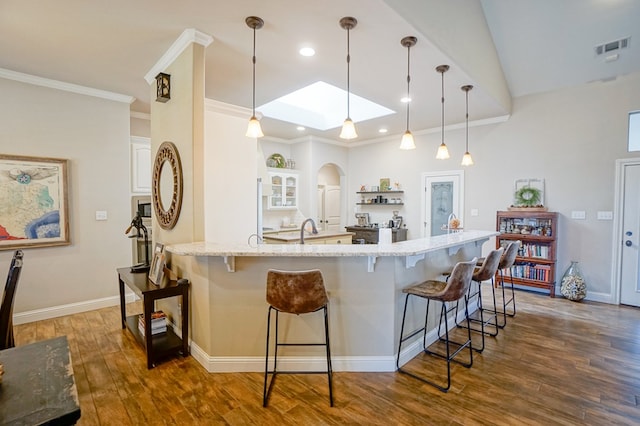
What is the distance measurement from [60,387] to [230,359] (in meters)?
1.62

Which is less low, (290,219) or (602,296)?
(290,219)

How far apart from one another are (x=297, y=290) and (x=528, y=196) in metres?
4.48

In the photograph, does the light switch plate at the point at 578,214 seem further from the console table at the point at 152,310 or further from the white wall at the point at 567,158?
the console table at the point at 152,310

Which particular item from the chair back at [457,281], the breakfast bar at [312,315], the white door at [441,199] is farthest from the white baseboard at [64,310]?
the white door at [441,199]

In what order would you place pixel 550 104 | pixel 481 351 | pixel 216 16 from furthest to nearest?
pixel 550 104 < pixel 481 351 < pixel 216 16

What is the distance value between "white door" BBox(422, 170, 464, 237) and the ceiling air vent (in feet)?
7.78

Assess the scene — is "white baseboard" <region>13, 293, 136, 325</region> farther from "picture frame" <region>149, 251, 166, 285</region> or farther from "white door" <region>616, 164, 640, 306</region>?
"white door" <region>616, 164, 640, 306</region>

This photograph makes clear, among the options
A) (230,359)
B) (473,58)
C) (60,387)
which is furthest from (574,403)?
(473,58)

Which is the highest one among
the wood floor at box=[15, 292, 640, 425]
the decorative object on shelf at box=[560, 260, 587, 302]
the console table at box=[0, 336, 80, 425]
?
the console table at box=[0, 336, 80, 425]

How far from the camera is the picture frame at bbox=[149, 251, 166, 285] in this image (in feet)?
9.20

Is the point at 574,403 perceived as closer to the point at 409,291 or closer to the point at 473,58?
the point at 409,291

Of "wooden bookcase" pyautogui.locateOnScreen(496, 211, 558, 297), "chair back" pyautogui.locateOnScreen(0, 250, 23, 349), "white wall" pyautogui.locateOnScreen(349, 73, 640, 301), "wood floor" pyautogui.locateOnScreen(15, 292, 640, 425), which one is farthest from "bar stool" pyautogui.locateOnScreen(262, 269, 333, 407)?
"white wall" pyautogui.locateOnScreen(349, 73, 640, 301)

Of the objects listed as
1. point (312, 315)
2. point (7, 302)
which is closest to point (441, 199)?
point (312, 315)

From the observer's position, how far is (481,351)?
9.53ft
